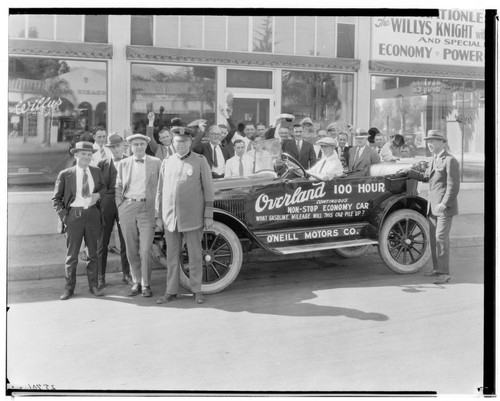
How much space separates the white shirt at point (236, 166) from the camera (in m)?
7.35

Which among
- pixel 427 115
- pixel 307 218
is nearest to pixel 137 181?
pixel 307 218

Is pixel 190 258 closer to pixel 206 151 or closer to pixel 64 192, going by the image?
pixel 64 192

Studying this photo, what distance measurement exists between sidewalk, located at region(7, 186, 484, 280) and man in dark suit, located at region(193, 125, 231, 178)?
118 cm

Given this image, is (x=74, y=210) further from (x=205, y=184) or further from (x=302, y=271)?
(x=302, y=271)

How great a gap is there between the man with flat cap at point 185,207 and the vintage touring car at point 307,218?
0.69 ft

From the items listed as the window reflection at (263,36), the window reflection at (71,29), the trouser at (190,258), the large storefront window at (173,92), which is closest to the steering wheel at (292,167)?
the trouser at (190,258)

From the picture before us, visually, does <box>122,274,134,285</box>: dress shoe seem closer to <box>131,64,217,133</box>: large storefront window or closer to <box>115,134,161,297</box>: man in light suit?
<box>115,134,161,297</box>: man in light suit

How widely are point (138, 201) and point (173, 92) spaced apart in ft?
11.9

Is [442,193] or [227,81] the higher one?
[227,81]

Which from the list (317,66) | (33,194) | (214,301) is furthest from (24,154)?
(317,66)

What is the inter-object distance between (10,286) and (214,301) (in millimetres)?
2290

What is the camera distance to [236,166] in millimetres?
7410

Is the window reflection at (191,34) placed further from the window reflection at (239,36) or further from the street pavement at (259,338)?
the street pavement at (259,338)

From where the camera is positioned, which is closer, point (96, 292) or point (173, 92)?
point (96, 292)
